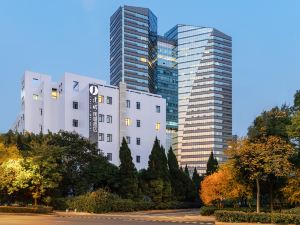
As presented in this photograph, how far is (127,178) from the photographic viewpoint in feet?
196

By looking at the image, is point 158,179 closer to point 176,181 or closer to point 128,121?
point 176,181

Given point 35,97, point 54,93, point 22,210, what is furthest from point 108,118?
point 22,210

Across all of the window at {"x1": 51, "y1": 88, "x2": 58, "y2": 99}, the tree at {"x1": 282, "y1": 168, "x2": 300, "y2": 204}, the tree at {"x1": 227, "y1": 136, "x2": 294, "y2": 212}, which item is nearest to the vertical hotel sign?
the window at {"x1": 51, "y1": 88, "x2": 58, "y2": 99}

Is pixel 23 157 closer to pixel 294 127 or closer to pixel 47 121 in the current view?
pixel 294 127

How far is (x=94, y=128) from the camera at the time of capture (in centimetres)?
8488

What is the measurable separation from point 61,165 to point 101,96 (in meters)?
34.6

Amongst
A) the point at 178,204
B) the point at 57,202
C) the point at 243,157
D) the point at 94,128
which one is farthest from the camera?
the point at 94,128

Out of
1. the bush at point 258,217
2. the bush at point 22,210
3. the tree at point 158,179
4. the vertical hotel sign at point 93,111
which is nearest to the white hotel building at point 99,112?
the vertical hotel sign at point 93,111

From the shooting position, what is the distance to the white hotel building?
3383 inches

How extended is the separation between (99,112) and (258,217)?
186 ft

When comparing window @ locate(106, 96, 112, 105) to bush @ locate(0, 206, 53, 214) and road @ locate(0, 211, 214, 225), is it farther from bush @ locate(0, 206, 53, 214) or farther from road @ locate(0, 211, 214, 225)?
road @ locate(0, 211, 214, 225)

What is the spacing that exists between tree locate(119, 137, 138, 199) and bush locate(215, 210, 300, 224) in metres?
26.6

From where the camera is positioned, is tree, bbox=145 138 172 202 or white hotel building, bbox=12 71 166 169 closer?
tree, bbox=145 138 172 202

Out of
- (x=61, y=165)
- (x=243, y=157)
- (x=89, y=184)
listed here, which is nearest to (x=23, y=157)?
(x=61, y=165)
